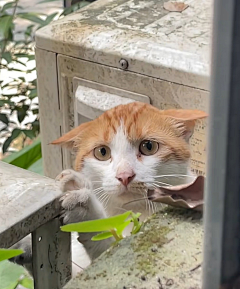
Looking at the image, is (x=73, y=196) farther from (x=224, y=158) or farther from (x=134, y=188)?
(x=224, y=158)

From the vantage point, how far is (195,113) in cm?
81

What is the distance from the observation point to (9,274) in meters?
0.66

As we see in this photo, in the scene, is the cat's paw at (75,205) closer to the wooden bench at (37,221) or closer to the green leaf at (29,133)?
the wooden bench at (37,221)

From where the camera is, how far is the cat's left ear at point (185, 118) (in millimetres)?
799

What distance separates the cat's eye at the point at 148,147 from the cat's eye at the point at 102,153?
5 cm

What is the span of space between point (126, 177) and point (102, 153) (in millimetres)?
73

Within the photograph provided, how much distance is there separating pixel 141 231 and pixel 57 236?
13 cm

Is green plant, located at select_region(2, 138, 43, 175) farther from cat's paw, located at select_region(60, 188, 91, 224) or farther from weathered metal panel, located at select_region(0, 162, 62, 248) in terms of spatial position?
weathered metal panel, located at select_region(0, 162, 62, 248)

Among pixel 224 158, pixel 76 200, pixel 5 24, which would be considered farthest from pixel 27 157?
pixel 224 158

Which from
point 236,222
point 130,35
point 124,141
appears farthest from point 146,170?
point 236,222

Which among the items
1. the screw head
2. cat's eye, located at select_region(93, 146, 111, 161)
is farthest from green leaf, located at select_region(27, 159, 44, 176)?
cat's eye, located at select_region(93, 146, 111, 161)

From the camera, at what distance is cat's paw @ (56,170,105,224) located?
2.04 ft

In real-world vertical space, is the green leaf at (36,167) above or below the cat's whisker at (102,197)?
below

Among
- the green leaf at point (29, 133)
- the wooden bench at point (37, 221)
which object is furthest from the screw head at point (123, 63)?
the green leaf at point (29, 133)
